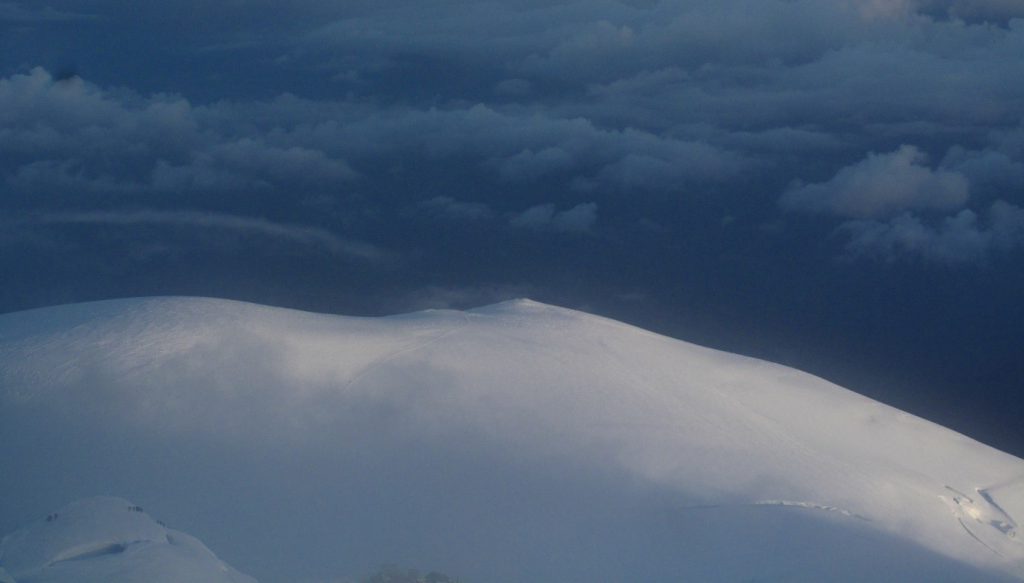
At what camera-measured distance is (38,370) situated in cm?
592

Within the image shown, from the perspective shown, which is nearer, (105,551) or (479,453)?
(105,551)

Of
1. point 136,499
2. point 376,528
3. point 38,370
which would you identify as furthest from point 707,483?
point 38,370

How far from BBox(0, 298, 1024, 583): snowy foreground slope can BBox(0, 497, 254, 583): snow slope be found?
595 mm

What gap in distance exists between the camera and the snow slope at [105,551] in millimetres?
3900

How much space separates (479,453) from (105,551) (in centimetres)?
237

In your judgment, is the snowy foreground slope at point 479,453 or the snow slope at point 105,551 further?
the snowy foreground slope at point 479,453

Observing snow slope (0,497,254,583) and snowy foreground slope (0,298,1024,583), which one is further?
snowy foreground slope (0,298,1024,583)

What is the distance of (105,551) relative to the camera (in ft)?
13.5

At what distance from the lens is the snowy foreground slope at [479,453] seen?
16.7ft

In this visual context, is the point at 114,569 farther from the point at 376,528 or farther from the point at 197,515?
the point at 376,528

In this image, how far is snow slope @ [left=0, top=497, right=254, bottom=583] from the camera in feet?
12.8

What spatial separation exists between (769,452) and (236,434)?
11.7ft

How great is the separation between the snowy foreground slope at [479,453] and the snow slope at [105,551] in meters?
0.59

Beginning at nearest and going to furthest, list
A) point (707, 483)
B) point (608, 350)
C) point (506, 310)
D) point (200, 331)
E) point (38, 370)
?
point (707, 483) < point (38, 370) < point (200, 331) < point (608, 350) < point (506, 310)
